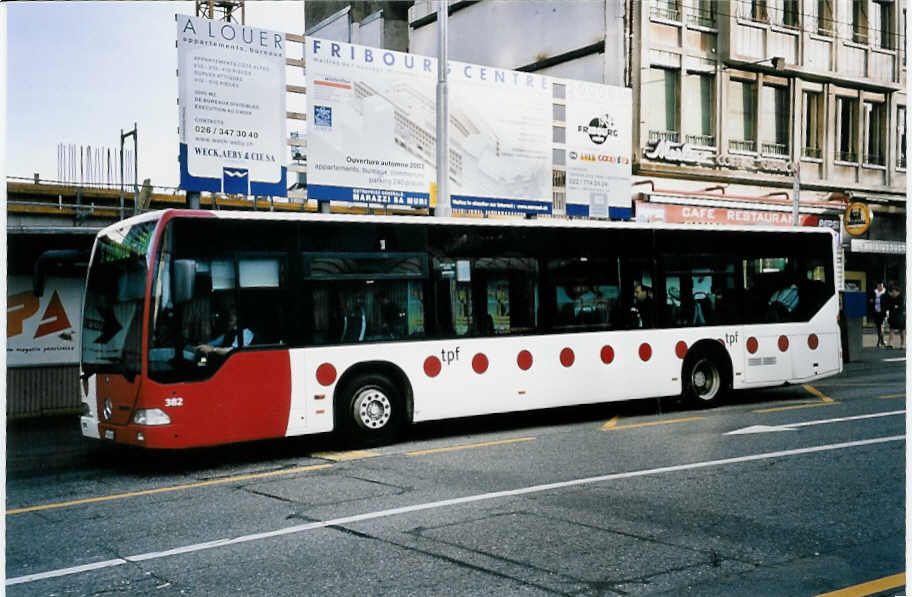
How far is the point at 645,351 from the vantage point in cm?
1377

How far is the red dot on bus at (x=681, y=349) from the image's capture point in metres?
14.1

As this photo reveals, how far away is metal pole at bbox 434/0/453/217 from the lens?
56.7 feet

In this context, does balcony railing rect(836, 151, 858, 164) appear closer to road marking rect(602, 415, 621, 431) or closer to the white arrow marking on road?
the white arrow marking on road

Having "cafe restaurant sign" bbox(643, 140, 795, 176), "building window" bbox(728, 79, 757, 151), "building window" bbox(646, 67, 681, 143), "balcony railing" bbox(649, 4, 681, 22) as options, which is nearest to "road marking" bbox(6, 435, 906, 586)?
"cafe restaurant sign" bbox(643, 140, 795, 176)

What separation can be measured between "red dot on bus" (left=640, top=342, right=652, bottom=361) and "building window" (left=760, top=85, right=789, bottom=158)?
14272 millimetres

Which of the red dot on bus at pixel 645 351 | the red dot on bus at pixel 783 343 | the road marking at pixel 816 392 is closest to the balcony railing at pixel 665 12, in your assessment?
the road marking at pixel 816 392

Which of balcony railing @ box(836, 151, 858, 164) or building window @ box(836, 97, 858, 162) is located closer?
balcony railing @ box(836, 151, 858, 164)

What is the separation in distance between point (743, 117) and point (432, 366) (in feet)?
56.8

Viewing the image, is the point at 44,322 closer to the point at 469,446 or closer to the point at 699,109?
the point at 469,446

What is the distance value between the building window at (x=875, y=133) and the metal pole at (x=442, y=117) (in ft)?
24.2

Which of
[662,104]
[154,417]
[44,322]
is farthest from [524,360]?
[662,104]

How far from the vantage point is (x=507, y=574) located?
5.79m

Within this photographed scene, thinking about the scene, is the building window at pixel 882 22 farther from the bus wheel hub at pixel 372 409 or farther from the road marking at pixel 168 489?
the road marking at pixel 168 489

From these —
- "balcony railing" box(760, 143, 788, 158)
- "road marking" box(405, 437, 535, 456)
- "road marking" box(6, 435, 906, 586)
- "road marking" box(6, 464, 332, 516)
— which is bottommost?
"road marking" box(6, 464, 332, 516)
